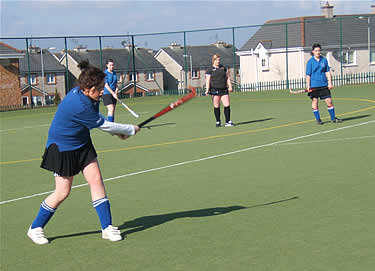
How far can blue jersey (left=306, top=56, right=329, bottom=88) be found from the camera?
48.9 feet

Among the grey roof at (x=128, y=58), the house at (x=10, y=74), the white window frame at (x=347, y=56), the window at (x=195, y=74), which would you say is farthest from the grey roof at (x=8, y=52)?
the window at (x=195, y=74)

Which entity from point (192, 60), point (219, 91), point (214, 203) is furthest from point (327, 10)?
point (214, 203)

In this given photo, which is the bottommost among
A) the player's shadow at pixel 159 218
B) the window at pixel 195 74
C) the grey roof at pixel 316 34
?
the player's shadow at pixel 159 218

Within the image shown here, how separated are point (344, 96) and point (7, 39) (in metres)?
17.0

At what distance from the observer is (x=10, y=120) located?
23.8 metres

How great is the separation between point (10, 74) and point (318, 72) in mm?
28741

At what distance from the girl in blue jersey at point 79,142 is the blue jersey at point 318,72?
32.1 feet

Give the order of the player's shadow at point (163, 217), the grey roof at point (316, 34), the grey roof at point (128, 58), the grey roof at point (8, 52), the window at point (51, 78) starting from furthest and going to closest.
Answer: the window at point (51, 78), the grey roof at point (316, 34), the grey roof at point (8, 52), the grey roof at point (128, 58), the player's shadow at point (163, 217)

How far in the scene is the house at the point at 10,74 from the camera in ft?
120

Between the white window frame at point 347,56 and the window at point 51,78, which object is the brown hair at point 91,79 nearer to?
the white window frame at point 347,56

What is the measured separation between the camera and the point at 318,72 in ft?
49.1

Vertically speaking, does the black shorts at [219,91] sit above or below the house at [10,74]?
below

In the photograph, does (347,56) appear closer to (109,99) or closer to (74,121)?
(109,99)

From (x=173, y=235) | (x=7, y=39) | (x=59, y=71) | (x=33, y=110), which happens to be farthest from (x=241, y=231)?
(x=59, y=71)
